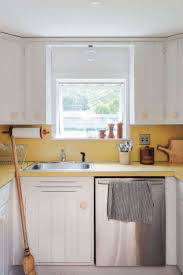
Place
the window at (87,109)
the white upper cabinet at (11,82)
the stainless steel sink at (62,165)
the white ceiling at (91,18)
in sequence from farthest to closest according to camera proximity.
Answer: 1. the window at (87,109)
2. the stainless steel sink at (62,165)
3. the white upper cabinet at (11,82)
4. the white ceiling at (91,18)

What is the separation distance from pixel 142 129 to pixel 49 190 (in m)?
1.20

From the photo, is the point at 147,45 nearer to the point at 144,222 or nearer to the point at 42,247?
the point at 144,222

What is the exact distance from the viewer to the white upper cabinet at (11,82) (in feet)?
9.17

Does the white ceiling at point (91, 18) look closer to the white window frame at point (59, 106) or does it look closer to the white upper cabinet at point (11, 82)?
the white upper cabinet at point (11, 82)

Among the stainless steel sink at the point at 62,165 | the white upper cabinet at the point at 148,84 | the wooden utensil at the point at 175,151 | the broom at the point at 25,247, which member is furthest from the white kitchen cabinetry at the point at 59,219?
the wooden utensil at the point at 175,151

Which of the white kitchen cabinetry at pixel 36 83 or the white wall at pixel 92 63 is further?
the white wall at pixel 92 63

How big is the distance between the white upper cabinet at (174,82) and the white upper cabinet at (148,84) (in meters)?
0.06

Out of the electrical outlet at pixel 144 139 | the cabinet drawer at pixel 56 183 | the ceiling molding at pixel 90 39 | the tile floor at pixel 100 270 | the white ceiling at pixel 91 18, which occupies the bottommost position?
the tile floor at pixel 100 270

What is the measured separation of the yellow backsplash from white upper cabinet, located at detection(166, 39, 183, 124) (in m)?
0.34

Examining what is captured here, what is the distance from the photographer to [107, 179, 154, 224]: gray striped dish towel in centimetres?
257

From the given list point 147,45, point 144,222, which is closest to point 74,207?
point 144,222

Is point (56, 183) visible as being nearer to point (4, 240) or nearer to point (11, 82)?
point (4, 240)

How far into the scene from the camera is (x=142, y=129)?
3.24 m

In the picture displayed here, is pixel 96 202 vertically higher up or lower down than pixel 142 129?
lower down
